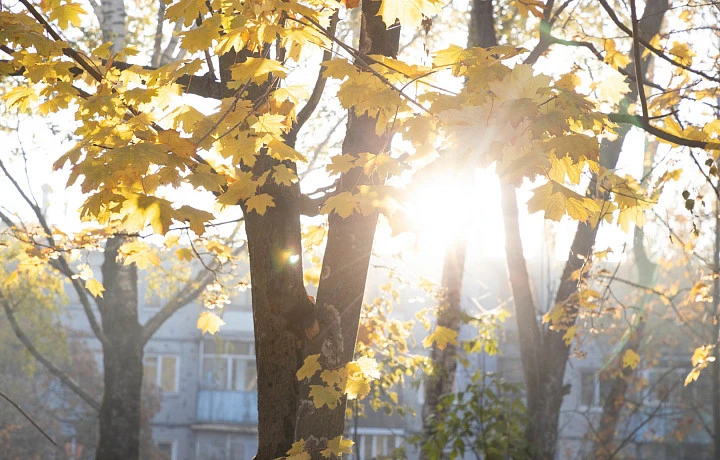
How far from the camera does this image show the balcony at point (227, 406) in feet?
81.5

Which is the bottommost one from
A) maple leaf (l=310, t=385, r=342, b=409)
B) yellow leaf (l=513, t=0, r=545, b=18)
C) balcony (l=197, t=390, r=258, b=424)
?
balcony (l=197, t=390, r=258, b=424)

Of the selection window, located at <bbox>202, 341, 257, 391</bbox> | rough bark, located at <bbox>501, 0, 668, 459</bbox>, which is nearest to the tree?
rough bark, located at <bbox>501, 0, 668, 459</bbox>

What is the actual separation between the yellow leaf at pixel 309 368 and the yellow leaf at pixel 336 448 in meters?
0.34

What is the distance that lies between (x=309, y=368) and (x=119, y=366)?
22.3 ft

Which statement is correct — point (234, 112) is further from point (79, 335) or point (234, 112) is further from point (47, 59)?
point (79, 335)

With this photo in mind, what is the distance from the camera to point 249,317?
2691 centimetres

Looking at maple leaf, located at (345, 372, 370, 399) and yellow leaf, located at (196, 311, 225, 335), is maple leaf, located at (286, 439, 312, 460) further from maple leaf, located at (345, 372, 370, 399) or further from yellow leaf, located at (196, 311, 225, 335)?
yellow leaf, located at (196, 311, 225, 335)

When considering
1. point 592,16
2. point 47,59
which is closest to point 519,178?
point 47,59

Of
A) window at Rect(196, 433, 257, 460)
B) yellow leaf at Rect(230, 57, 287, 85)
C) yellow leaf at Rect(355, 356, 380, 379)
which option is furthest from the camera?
window at Rect(196, 433, 257, 460)

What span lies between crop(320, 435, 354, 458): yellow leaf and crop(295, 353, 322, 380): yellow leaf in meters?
0.34

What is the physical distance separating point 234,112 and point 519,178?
1.52 m

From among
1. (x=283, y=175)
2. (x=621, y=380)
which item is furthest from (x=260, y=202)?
(x=621, y=380)

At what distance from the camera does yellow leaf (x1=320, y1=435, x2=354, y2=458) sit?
3.84 meters

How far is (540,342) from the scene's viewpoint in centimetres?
681
